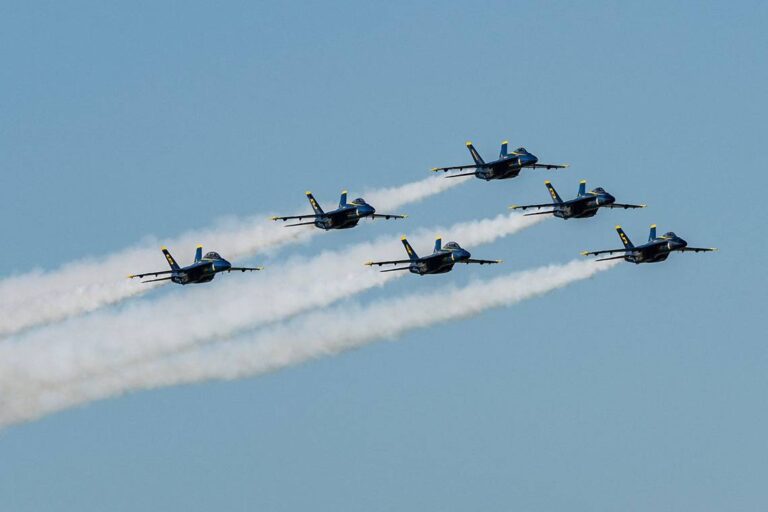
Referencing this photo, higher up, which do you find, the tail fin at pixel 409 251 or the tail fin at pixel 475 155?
the tail fin at pixel 475 155

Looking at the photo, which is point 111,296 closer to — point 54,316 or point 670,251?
point 54,316

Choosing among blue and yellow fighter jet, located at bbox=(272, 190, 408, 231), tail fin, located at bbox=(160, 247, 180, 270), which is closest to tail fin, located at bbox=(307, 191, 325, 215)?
blue and yellow fighter jet, located at bbox=(272, 190, 408, 231)

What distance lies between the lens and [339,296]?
19600cm

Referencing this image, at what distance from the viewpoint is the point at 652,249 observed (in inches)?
7554

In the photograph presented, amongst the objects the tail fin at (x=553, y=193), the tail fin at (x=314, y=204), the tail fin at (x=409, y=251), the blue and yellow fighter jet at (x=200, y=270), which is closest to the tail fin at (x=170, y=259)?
the blue and yellow fighter jet at (x=200, y=270)

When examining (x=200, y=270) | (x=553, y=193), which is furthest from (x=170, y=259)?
(x=553, y=193)

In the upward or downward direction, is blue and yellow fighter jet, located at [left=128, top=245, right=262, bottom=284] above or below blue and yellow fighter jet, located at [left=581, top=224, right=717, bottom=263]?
above

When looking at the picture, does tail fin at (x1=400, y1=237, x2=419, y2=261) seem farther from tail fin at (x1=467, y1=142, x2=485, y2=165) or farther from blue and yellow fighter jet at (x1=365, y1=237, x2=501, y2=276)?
tail fin at (x1=467, y1=142, x2=485, y2=165)

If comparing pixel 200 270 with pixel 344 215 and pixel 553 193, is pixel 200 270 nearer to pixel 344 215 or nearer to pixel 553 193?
pixel 344 215

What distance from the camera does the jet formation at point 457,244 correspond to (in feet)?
620

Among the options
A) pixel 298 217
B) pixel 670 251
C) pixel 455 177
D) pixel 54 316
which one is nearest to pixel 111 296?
pixel 54 316

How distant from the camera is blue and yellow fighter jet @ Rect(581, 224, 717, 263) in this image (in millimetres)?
191125

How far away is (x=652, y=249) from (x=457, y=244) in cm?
1527

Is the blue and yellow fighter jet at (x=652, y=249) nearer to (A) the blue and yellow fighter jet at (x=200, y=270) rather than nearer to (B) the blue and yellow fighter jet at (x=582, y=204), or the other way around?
(B) the blue and yellow fighter jet at (x=582, y=204)
